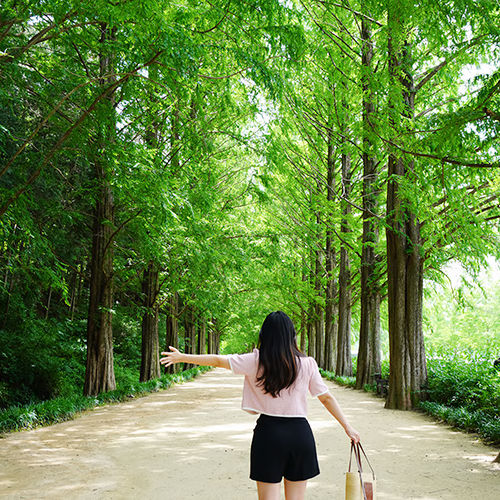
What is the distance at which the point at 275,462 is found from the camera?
2748 millimetres

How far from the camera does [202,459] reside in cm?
620

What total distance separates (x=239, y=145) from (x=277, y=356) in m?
10.3

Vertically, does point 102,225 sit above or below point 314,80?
below

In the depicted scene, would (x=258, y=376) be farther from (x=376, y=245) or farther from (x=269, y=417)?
(x=376, y=245)

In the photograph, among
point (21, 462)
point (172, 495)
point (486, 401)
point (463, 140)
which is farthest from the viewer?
point (486, 401)

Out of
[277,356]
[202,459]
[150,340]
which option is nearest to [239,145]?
[202,459]

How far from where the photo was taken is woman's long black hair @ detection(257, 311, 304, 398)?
288 cm

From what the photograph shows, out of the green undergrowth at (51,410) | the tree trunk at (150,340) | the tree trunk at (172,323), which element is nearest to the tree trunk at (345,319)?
the tree trunk at (172,323)

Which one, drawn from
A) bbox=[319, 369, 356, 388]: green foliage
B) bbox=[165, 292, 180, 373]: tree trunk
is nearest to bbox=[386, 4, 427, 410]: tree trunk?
bbox=[319, 369, 356, 388]: green foliage

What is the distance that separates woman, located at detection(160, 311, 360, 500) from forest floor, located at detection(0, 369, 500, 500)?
2139mm

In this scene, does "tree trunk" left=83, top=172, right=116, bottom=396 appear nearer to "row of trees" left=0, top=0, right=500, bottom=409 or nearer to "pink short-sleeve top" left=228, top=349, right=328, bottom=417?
"row of trees" left=0, top=0, right=500, bottom=409

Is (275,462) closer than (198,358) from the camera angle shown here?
Yes

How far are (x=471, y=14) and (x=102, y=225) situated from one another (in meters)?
11.2

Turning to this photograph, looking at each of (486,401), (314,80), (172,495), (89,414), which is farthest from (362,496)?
(314,80)
